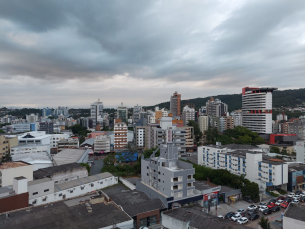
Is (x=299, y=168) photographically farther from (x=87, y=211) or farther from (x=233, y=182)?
(x=87, y=211)

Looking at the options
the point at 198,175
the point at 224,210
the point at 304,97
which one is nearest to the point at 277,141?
the point at 198,175

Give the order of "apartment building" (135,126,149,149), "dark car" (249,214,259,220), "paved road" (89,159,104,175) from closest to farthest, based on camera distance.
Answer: "dark car" (249,214,259,220)
"paved road" (89,159,104,175)
"apartment building" (135,126,149,149)

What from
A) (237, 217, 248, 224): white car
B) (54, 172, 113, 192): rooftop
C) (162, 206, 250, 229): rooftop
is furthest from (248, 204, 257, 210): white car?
(54, 172, 113, 192): rooftop

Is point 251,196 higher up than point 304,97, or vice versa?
point 304,97

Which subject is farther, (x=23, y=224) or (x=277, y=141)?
(x=277, y=141)

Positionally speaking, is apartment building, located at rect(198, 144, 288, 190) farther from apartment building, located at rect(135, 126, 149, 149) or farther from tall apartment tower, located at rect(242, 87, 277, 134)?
tall apartment tower, located at rect(242, 87, 277, 134)

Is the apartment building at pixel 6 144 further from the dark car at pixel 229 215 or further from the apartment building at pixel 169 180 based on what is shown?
the dark car at pixel 229 215

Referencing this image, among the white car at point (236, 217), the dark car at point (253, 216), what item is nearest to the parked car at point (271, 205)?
the dark car at point (253, 216)
